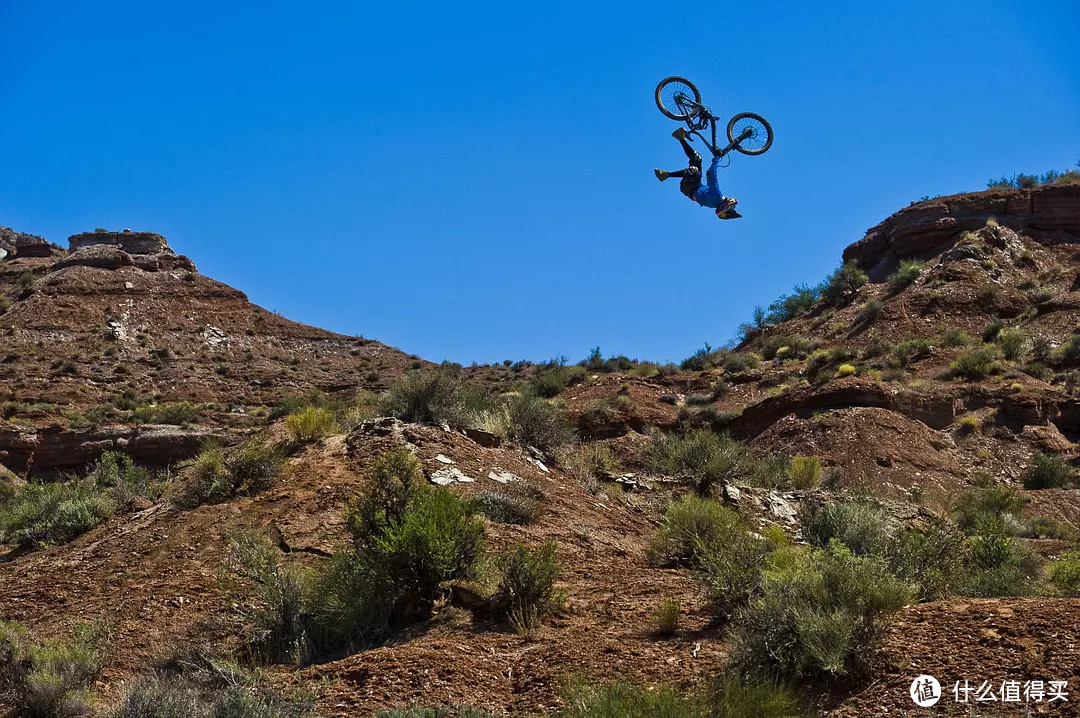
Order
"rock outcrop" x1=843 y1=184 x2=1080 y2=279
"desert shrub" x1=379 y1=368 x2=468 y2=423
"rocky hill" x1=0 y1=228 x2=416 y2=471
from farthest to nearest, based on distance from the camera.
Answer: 1. "rock outcrop" x1=843 y1=184 x2=1080 y2=279
2. "rocky hill" x1=0 y1=228 x2=416 y2=471
3. "desert shrub" x1=379 y1=368 x2=468 y2=423

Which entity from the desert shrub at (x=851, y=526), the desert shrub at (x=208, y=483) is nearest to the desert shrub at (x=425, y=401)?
the desert shrub at (x=208, y=483)

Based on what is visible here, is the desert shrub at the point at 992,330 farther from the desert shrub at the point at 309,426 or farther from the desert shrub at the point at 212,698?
the desert shrub at the point at 212,698

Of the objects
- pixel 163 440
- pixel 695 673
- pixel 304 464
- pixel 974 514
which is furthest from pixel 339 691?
pixel 163 440

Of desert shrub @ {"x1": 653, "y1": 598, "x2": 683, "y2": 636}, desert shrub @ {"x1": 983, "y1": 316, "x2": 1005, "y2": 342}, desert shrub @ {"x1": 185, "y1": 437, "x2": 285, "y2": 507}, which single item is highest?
desert shrub @ {"x1": 983, "y1": 316, "x2": 1005, "y2": 342}

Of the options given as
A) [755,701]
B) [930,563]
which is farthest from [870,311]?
[755,701]

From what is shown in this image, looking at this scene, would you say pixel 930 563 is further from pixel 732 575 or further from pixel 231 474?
pixel 231 474

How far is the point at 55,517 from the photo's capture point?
13.1 meters

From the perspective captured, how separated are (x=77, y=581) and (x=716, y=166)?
11274mm

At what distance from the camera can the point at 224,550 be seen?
443 inches

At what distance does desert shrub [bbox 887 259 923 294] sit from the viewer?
4178 centimetres

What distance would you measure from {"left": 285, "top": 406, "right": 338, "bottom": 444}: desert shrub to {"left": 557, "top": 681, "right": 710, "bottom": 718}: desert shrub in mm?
8279

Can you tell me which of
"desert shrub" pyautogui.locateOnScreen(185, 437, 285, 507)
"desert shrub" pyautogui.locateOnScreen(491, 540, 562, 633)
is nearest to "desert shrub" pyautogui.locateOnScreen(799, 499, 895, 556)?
"desert shrub" pyautogui.locateOnScreen(491, 540, 562, 633)

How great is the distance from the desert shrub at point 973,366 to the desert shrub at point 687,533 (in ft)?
67.5

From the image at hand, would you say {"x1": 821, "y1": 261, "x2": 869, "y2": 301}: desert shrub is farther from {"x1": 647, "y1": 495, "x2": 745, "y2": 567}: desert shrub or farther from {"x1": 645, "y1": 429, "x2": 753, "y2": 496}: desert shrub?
{"x1": 647, "y1": 495, "x2": 745, "y2": 567}: desert shrub
